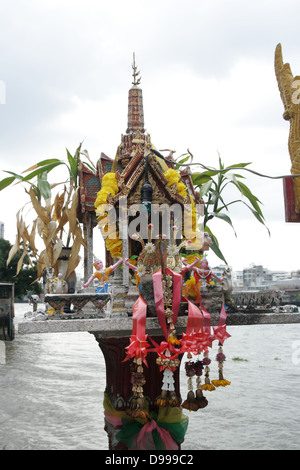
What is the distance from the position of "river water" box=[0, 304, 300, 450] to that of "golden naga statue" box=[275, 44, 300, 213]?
10784 mm

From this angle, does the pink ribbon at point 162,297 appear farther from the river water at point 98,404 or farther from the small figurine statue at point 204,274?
the river water at point 98,404

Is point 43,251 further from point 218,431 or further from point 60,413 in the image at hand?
point 60,413

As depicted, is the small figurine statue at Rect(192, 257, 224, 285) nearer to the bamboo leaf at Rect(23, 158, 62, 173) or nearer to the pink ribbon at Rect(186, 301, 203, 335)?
the pink ribbon at Rect(186, 301, 203, 335)

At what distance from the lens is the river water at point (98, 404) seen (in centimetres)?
1557

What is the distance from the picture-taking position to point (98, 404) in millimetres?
20516

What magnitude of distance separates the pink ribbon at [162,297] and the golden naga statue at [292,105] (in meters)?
2.23

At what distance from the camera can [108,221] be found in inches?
277

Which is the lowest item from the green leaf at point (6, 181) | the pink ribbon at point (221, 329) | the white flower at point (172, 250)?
the pink ribbon at point (221, 329)

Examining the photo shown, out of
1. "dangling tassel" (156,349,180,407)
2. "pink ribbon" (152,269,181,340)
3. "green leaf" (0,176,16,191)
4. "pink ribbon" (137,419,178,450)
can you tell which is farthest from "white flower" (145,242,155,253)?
"green leaf" (0,176,16,191)

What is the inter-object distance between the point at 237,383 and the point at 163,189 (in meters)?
19.3

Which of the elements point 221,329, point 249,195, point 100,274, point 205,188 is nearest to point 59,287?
point 100,274

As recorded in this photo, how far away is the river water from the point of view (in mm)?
15570

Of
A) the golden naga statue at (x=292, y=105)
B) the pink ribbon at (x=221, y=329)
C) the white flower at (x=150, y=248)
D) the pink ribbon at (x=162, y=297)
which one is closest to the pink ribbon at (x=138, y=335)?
the pink ribbon at (x=162, y=297)

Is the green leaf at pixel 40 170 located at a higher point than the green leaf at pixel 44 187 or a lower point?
higher
